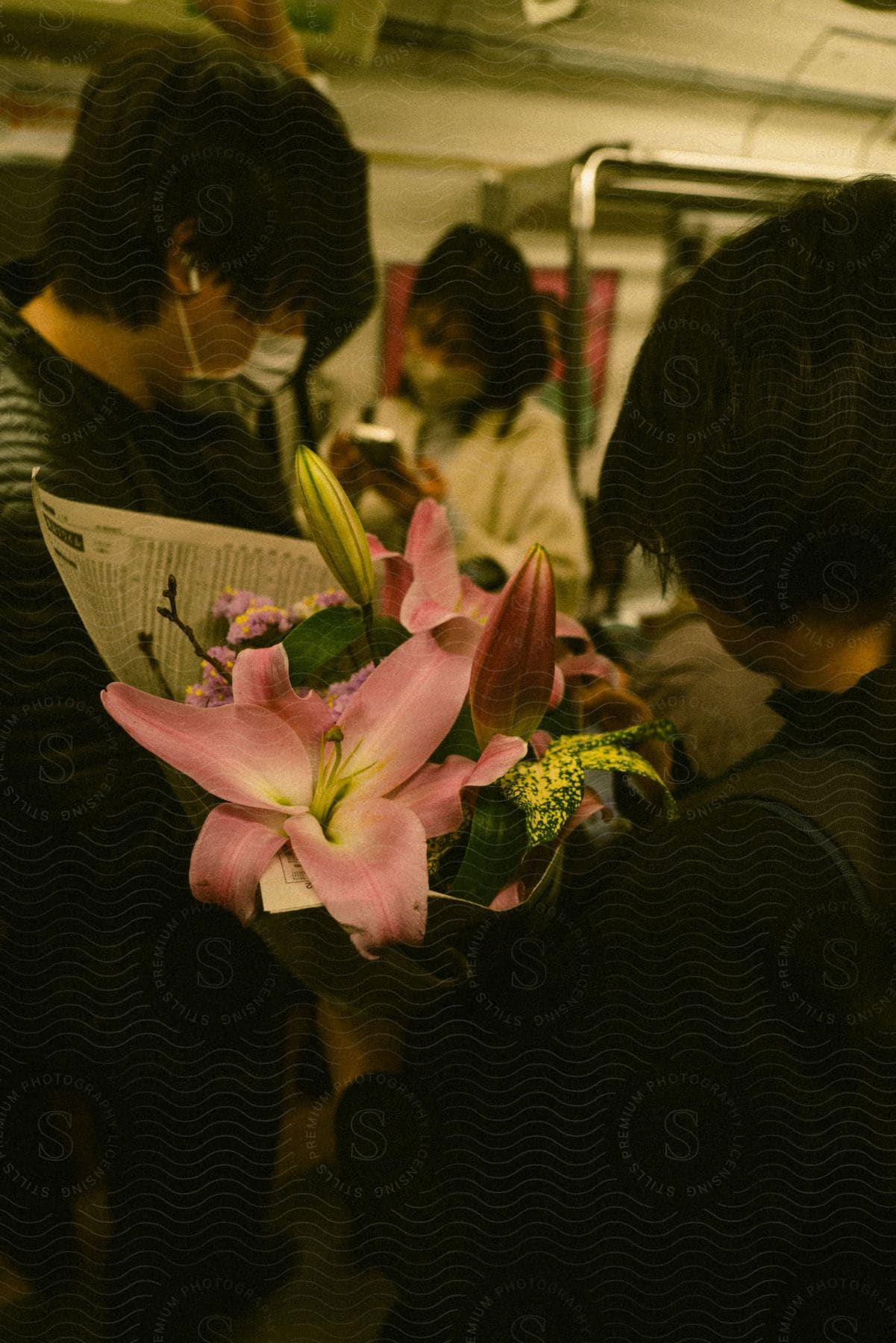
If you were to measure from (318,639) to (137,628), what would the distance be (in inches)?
3.5

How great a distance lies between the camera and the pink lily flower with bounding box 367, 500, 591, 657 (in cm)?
40

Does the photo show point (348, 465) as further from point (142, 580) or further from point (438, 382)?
point (142, 580)

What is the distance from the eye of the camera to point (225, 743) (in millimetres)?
342

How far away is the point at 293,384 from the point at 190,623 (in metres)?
0.29

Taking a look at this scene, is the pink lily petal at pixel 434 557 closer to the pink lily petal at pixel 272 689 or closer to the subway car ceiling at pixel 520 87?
the pink lily petal at pixel 272 689

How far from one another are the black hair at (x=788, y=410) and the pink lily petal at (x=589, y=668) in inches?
3.2

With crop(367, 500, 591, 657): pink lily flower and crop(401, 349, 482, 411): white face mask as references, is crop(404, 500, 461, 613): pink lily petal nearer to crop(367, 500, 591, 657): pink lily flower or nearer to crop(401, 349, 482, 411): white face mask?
crop(367, 500, 591, 657): pink lily flower

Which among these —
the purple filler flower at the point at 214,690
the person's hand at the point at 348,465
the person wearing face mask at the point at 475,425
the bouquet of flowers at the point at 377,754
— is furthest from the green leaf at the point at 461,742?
the person's hand at the point at 348,465

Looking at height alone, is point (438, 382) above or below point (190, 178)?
below

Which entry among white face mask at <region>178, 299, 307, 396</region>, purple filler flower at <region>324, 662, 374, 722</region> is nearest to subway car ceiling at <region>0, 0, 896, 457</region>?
white face mask at <region>178, 299, 307, 396</region>

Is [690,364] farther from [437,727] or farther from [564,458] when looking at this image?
[564,458]

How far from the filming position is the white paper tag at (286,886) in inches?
12.8

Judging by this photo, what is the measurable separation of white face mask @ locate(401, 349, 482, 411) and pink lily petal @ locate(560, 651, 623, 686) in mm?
361

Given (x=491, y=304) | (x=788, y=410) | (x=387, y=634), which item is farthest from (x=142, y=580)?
(x=491, y=304)
